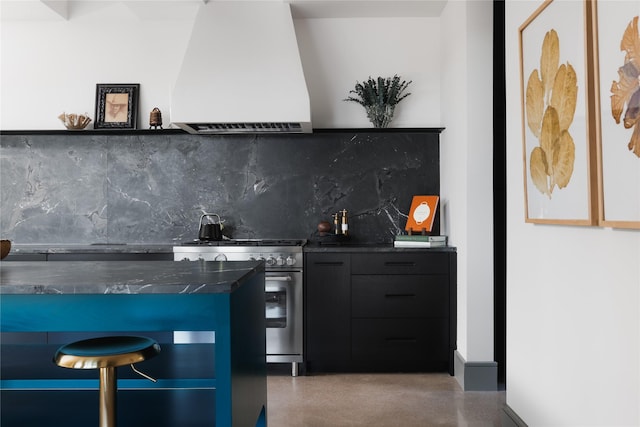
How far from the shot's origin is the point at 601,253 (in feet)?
6.17

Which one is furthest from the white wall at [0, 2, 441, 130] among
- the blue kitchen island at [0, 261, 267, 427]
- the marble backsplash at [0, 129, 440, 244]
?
the blue kitchen island at [0, 261, 267, 427]

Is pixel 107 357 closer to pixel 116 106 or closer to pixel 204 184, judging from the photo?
pixel 204 184

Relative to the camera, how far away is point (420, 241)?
4.12m

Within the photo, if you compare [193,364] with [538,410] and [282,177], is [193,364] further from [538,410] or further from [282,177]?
[282,177]

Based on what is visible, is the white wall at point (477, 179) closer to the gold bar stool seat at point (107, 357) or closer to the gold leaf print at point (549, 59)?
the gold leaf print at point (549, 59)

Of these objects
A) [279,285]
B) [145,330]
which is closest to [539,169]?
[145,330]

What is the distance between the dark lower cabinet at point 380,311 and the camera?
402 centimetres

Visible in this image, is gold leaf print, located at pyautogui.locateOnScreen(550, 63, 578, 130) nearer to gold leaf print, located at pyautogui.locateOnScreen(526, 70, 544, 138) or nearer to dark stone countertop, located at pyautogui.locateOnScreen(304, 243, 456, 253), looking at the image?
gold leaf print, located at pyautogui.locateOnScreen(526, 70, 544, 138)

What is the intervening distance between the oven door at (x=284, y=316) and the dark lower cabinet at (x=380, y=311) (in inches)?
2.8

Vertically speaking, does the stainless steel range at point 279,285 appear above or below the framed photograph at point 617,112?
below

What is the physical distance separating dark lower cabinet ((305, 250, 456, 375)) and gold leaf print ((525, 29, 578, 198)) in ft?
5.65

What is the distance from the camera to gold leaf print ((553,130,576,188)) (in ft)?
6.61

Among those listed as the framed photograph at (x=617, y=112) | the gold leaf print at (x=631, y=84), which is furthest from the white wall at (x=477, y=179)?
the gold leaf print at (x=631, y=84)

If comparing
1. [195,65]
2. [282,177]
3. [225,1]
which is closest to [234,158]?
[282,177]
